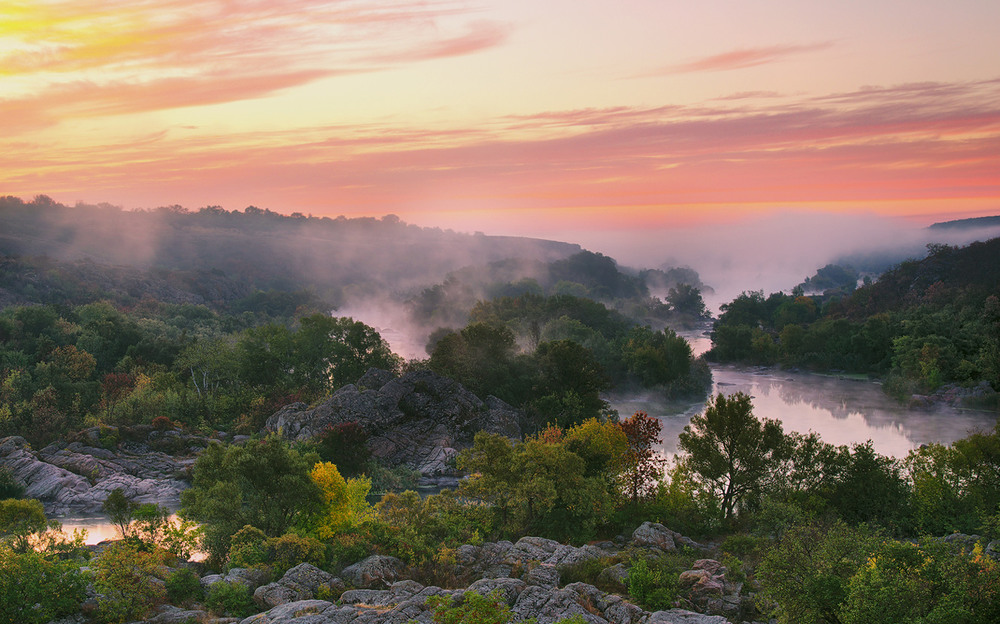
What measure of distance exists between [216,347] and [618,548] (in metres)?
44.5

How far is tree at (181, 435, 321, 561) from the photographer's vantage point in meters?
25.5

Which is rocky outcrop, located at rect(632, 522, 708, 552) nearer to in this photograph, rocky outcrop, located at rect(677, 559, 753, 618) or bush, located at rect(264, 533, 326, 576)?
rocky outcrop, located at rect(677, 559, 753, 618)

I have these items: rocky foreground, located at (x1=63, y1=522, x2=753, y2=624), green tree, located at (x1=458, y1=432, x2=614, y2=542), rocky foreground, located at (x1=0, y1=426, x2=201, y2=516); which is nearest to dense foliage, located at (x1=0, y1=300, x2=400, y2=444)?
rocky foreground, located at (x1=0, y1=426, x2=201, y2=516)

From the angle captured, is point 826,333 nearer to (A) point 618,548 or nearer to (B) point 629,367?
(B) point 629,367

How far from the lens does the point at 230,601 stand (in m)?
19.7

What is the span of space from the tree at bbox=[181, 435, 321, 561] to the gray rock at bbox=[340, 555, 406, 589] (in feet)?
14.9

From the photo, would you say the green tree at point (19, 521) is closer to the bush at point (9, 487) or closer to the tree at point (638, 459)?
the bush at point (9, 487)

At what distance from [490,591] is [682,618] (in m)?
5.39

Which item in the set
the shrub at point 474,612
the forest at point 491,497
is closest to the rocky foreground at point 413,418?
the forest at point 491,497

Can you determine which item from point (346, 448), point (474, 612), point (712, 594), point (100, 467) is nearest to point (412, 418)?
point (346, 448)

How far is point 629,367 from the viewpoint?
6994 centimetres

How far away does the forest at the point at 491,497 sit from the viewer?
17.9 meters

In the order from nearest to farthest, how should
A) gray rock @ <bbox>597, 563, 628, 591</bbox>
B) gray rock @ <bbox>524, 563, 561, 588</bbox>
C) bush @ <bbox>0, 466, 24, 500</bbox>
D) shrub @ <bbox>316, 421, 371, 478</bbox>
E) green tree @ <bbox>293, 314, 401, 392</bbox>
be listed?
gray rock @ <bbox>524, 563, 561, 588</bbox>
gray rock @ <bbox>597, 563, 628, 591</bbox>
bush @ <bbox>0, 466, 24, 500</bbox>
shrub @ <bbox>316, 421, 371, 478</bbox>
green tree @ <bbox>293, 314, 401, 392</bbox>

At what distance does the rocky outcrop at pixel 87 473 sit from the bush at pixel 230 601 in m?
20.3
